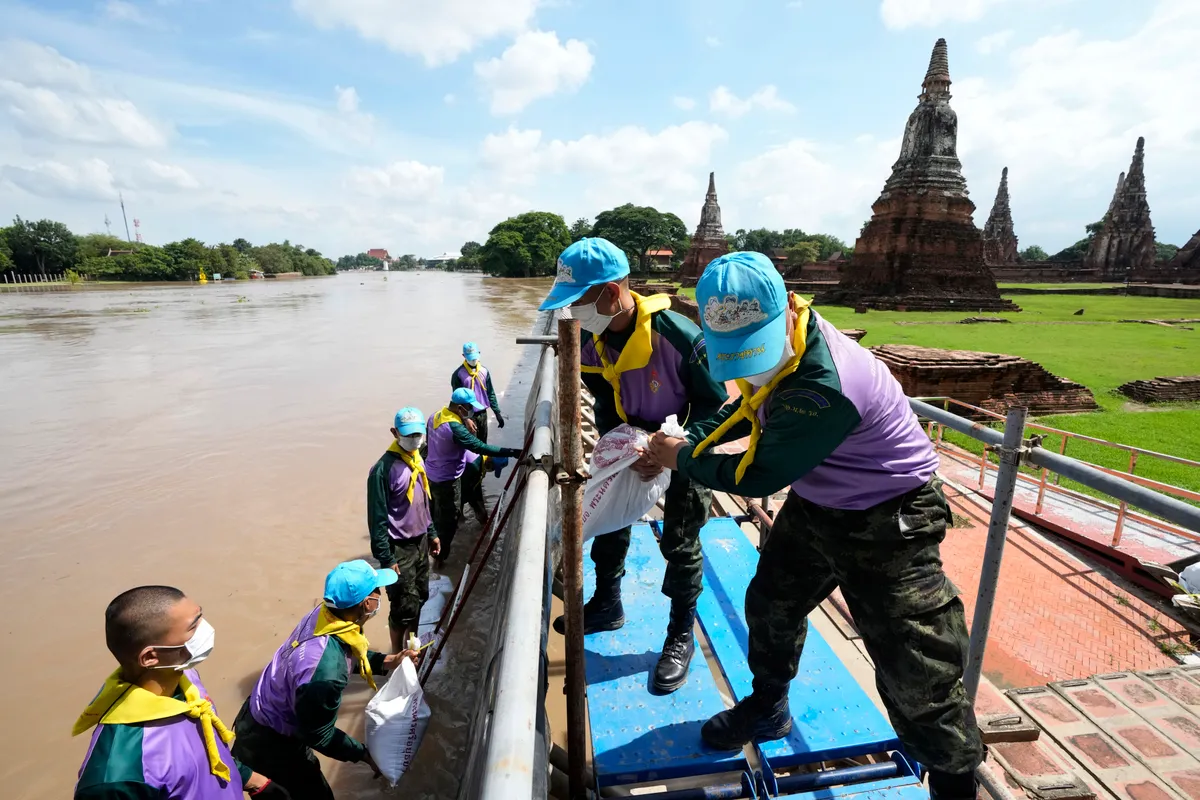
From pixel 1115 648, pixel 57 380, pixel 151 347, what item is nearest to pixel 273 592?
pixel 1115 648

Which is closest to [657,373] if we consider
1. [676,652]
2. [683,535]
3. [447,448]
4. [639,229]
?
[683,535]

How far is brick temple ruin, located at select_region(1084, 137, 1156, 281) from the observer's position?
135 feet

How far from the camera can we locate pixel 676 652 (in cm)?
256

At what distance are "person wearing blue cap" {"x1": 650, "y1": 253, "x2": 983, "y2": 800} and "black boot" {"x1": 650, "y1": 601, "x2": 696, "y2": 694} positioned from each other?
2.93 ft

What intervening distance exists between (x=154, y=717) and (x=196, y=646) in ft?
0.76

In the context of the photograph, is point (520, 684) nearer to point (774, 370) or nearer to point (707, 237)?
point (774, 370)

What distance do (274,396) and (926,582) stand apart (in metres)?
13.7

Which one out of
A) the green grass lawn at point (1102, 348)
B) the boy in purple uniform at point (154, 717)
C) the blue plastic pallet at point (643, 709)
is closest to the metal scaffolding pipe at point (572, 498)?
the blue plastic pallet at point (643, 709)

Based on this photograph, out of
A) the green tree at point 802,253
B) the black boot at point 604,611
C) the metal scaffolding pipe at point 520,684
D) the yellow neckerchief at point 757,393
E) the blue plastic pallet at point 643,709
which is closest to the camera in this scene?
the metal scaffolding pipe at point 520,684

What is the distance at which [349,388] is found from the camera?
43.7 ft

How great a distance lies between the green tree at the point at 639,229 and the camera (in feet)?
210

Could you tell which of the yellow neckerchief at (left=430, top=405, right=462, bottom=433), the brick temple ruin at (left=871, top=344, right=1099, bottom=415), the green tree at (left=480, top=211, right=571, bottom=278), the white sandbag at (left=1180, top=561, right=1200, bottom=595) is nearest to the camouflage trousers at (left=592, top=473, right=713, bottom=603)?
the yellow neckerchief at (left=430, top=405, right=462, bottom=433)

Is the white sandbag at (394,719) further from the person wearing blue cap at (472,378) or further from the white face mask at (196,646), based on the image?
the person wearing blue cap at (472,378)

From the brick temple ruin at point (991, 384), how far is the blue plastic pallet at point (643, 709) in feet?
32.0
